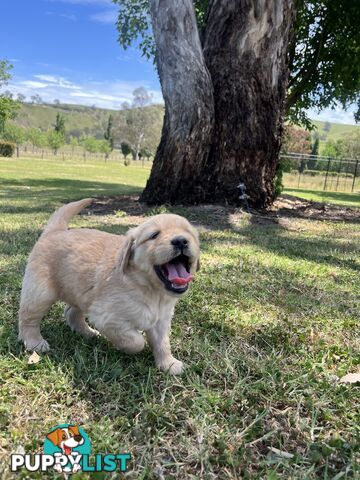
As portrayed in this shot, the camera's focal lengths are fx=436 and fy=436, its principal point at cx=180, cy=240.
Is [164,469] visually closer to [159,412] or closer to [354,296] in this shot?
[159,412]

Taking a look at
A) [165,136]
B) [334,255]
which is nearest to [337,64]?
[165,136]

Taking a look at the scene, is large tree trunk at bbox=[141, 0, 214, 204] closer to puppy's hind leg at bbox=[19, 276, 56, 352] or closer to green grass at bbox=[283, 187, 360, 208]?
puppy's hind leg at bbox=[19, 276, 56, 352]

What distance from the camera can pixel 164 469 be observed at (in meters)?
1.97

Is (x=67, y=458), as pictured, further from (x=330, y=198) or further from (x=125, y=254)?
(x=330, y=198)

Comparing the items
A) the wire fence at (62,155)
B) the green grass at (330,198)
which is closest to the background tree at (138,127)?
Result: the wire fence at (62,155)

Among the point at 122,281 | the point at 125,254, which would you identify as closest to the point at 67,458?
the point at 122,281

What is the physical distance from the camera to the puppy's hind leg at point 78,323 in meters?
3.30

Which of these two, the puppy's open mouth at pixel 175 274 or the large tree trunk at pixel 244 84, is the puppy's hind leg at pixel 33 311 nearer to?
the puppy's open mouth at pixel 175 274

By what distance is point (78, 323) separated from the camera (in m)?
3.34

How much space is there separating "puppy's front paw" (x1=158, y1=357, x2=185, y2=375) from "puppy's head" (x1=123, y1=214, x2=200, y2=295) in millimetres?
483

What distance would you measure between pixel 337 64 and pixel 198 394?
15069 mm

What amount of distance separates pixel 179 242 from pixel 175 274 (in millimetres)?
210

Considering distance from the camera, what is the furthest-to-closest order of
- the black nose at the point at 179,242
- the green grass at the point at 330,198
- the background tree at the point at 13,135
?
the background tree at the point at 13,135, the green grass at the point at 330,198, the black nose at the point at 179,242

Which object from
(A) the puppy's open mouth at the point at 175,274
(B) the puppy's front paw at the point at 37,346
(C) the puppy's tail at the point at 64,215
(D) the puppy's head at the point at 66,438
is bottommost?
(D) the puppy's head at the point at 66,438
